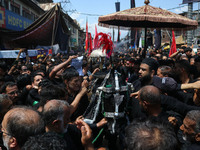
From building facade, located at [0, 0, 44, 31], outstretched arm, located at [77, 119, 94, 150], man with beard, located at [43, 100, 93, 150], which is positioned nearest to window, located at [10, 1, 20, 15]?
building facade, located at [0, 0, 44, 31]

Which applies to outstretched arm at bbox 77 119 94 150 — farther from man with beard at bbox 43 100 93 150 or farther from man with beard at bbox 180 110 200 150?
man with beard at bbox 180 110 200 150

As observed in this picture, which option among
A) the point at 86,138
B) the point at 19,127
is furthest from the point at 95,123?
the point at 19,127

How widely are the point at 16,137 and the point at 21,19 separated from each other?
15.8 meters

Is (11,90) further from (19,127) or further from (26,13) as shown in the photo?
(26,13)

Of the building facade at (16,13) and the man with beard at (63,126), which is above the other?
the building facade at (16,13)

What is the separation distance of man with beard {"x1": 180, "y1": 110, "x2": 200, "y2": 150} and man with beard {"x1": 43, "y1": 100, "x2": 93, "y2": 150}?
0.99 meters

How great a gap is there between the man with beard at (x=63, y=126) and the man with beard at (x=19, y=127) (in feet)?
0.38

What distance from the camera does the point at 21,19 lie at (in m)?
15.3

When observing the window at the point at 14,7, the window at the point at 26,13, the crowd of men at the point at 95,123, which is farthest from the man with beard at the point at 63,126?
the window at the point at 26,13

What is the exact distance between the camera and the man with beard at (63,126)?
1681mm

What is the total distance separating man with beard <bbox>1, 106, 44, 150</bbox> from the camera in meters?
1.46

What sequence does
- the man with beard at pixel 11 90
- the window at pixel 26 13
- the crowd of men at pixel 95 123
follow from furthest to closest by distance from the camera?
1. the window at pixel 26 13
2. the man with beard at pixel 11 90
3. the crowd of men at pixel 95 123

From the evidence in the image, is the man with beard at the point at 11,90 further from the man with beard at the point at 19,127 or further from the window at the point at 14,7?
the window at the point at 14,7

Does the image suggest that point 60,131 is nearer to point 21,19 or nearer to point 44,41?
point 44,41
